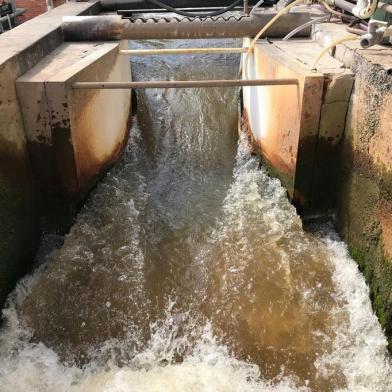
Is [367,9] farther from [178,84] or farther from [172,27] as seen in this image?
[172,27]

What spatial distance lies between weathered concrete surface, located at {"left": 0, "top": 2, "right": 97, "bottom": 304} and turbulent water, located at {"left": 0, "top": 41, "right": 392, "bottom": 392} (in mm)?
251

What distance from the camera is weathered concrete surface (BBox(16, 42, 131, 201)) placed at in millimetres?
4453

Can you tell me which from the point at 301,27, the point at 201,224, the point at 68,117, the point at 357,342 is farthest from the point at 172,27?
the point at 357,342

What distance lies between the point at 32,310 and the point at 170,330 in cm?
Result: 134

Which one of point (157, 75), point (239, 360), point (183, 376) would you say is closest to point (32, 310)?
point (183, 376)

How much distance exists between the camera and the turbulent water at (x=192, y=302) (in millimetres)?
3623

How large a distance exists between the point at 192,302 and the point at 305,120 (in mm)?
2205

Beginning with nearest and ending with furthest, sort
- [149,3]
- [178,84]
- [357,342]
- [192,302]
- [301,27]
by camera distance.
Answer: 1. [357,342]
2. [192,302]
3. [178,84]
4. [301,27]
5. [149,3]

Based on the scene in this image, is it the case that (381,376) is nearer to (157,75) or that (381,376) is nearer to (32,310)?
(32,310)

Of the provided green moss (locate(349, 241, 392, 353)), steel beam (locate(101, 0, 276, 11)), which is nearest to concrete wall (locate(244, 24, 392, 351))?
green moss (locate(349, 241, 392, 353))

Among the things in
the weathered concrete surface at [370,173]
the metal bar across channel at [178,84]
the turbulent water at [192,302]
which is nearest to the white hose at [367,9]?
the weathered concrete surface at [370,173]

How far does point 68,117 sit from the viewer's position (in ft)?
15.0

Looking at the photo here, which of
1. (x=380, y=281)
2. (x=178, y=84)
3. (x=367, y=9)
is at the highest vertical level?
(x=367, y=9)

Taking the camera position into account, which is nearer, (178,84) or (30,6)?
(178,84)
